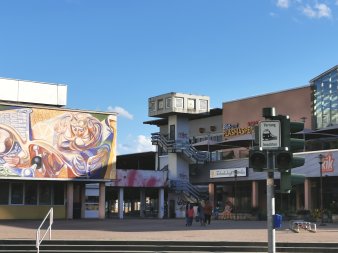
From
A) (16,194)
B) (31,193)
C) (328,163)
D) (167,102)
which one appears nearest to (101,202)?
A: (31,193)

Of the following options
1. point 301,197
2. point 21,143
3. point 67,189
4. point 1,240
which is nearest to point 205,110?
point 301,197

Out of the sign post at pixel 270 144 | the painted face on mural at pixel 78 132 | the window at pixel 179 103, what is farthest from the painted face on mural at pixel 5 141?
the sign post at pixel 270 144

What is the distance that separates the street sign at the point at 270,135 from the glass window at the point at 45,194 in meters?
35.0

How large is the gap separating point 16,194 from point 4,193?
883 millimetres

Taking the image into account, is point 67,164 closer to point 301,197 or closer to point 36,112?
point 36,112

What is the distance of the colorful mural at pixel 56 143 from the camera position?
40.3 metres

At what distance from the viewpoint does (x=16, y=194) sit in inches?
A: 1695

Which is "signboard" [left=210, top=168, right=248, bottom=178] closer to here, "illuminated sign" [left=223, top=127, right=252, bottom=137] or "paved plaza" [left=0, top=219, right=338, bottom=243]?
"illuminated sign" [left=223, top=127, right=252, bottom=137]

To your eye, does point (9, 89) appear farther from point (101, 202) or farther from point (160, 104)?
point (160, 104)

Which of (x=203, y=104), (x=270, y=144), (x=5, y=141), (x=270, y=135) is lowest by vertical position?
(x=270, y=144)

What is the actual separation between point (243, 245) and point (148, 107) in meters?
41.4

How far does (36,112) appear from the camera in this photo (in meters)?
41.4

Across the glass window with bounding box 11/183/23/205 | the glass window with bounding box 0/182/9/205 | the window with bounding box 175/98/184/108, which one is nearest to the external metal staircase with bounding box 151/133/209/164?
the window with bounding box 175/98/184/108

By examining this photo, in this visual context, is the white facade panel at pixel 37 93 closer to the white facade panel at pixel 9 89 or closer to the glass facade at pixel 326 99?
the white facade panel at pixel 9 89
